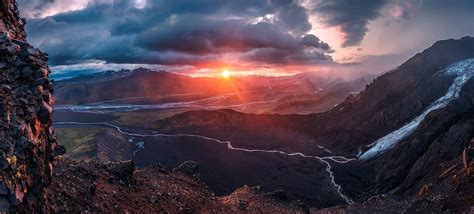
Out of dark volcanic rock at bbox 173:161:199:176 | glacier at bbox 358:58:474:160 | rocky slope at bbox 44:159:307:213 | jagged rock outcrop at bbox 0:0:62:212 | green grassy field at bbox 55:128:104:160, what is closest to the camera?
jagged rock outcrop at bbox 0:0:62:212

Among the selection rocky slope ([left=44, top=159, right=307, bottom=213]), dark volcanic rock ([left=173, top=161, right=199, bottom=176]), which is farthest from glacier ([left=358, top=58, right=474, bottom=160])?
dark volcanic rock ([left=173, top=161, right=199, bottom=176])

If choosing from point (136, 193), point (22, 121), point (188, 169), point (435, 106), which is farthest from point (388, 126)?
point (22, 121)

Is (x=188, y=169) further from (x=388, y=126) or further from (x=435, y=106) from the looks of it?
(x=388, y=126)

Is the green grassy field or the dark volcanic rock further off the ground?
the dark volcanic rock

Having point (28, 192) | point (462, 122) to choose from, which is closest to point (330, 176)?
point (462, 122)

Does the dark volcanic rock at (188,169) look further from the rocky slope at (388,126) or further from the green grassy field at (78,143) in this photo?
the green grassy field at (78,143)

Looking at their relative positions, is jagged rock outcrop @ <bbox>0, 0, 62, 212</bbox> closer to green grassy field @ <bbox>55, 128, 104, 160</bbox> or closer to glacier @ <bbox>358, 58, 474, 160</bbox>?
green grassy field @ <bbox>55, 128, 104, 160</bbox>

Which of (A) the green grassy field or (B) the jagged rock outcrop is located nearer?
(B) the jagged rock outcrop

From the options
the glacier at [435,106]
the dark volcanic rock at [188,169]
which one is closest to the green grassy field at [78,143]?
the dark volcanic rock at [188,169]

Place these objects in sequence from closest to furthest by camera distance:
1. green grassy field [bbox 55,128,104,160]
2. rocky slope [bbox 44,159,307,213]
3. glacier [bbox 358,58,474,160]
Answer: rocky slope [bbox 44,159,307,213], glacier [bbox 358,58,474,160], green grassy field [bbox 55,128,104,160]
